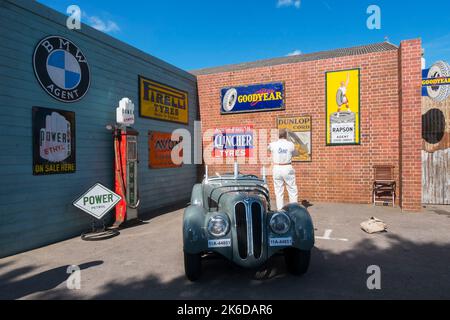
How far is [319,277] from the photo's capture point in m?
3.80

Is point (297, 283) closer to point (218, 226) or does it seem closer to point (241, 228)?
point (241, 228)

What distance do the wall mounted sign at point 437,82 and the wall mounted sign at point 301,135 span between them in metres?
3.89

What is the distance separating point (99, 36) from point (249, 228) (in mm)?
6037

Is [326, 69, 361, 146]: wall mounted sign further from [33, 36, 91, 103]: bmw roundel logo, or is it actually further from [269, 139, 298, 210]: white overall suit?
[33, 36, 91, 103]: bmw roundel logo

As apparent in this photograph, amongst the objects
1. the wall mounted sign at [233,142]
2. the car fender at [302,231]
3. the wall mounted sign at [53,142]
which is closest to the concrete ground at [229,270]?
the car fender at [302,231]

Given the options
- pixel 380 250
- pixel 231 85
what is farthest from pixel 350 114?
pixel 380 250

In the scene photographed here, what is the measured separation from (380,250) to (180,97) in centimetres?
774

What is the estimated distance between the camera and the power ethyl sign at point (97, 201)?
591cm

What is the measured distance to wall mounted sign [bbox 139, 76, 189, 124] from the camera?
8.26 m

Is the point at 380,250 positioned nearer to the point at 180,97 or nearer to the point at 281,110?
the point at 281,110

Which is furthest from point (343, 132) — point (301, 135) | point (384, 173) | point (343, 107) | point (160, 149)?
point (160, 149)

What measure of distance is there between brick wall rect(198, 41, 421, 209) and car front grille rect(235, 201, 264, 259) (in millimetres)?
6408

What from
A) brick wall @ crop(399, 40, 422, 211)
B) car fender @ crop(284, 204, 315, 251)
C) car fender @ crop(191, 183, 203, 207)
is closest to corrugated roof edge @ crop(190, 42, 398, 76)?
brick wall @ crop(399, 40, 422, 211)

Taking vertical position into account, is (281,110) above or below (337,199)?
above
